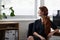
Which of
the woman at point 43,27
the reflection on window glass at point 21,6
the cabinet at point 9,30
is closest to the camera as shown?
the woman at point 43,27

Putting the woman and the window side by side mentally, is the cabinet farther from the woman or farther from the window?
the woman

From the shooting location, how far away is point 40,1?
14.2ft

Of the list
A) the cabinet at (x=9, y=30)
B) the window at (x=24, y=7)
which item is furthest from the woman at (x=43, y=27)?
the window at (x=24, y=7)

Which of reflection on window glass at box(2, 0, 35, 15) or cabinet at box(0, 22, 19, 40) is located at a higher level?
reflection on window glass at box(2, 0, 35, 15)

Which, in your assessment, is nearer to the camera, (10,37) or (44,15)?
(44,15)

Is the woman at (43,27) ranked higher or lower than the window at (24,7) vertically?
lower

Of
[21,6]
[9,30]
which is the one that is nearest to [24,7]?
[21,6]

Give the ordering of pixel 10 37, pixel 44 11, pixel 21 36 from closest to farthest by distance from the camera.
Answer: pixel 44 11 < pixel 10 37 < pixel 21 36

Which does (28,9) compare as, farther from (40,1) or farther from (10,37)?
(10,37)

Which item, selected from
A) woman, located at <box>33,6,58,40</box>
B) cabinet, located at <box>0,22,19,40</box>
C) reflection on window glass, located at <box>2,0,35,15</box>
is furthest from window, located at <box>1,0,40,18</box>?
woman, located at <box>33,6,58,40</box>

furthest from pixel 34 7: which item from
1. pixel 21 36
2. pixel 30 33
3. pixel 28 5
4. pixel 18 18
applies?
pixel 30 33

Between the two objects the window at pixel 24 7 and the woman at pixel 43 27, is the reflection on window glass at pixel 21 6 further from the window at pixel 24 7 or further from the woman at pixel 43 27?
the woman at pixel 43 27

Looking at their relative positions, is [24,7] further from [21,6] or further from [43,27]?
[43,27]

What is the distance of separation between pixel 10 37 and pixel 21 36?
417mm
